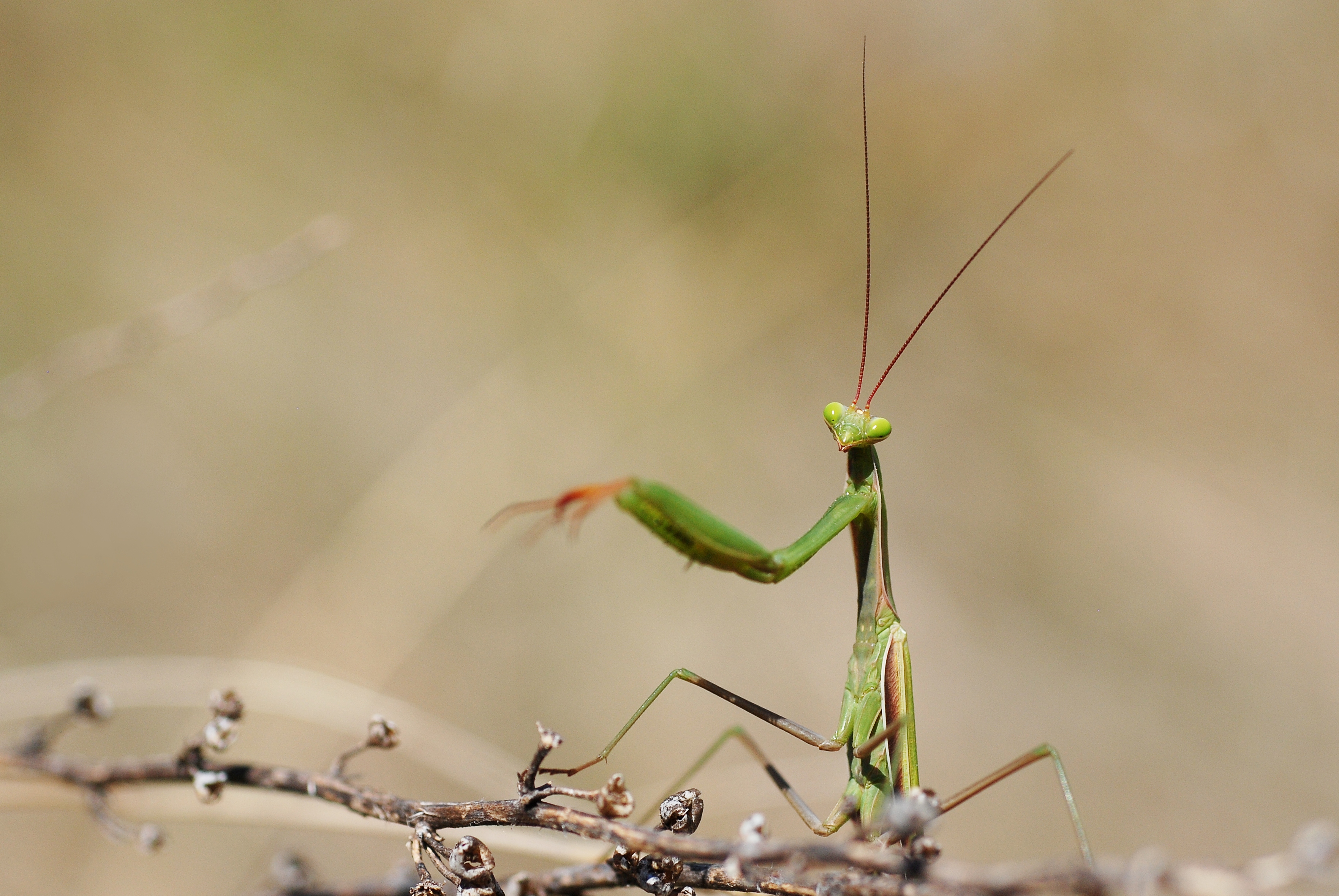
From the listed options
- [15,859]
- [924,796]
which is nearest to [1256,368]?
[924,796]

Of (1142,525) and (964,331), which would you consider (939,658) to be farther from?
(964,331)

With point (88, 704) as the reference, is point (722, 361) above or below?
above

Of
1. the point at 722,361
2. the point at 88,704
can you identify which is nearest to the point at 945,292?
the point at 88,704

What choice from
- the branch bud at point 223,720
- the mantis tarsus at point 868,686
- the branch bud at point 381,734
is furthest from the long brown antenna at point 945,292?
the branch bud at point 223,720

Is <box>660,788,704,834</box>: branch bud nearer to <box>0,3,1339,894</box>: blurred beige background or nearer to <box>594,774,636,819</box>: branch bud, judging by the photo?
<box>594,774,636,819</box>: branch bud

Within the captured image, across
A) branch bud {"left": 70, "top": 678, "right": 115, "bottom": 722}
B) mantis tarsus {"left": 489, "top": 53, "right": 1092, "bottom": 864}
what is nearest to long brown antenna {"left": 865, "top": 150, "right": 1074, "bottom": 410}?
mantis tarsus {"left": 489, "top": 53, "right": 1092, "bottom": 864}

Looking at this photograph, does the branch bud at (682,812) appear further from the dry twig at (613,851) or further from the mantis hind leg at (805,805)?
the mantis hind leg at (805,805)

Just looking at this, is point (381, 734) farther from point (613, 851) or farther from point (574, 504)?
→ point (574, 504)
